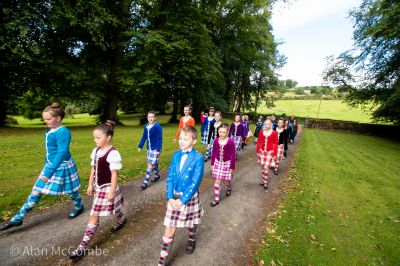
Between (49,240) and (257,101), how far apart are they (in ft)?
162

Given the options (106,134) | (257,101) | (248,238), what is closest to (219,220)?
(248,238)

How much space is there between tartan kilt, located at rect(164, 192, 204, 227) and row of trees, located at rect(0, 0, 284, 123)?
16336 mm

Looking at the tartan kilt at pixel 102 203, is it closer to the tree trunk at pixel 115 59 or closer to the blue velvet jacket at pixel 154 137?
the blue velvet jacket at pixel 154 137

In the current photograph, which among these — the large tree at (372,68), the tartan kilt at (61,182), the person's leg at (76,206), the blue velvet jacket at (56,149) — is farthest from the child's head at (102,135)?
the large tree at (372,68)

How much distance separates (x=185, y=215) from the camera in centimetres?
366

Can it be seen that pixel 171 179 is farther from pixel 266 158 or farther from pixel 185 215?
pixel 266 158

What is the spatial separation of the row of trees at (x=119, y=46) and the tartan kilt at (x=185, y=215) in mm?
16336

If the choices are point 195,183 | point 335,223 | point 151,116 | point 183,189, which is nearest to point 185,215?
point 183,189

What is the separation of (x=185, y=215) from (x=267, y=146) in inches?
195

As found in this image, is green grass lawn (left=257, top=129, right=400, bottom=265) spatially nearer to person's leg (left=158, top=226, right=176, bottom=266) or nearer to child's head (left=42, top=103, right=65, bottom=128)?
person's leg (left=158, top=226, right=176, bottom=266)

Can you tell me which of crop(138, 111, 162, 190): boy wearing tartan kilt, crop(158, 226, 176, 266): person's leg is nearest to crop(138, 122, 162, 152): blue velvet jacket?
crop(138, 111, 162, 190): boy wearing tartan kilt

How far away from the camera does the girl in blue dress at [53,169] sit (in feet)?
14.1

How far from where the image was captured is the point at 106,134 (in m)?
3.76

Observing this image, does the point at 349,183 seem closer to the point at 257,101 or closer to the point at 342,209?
the point at 342,209
